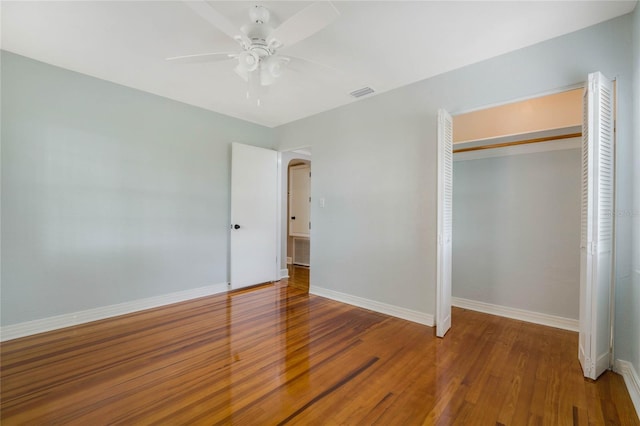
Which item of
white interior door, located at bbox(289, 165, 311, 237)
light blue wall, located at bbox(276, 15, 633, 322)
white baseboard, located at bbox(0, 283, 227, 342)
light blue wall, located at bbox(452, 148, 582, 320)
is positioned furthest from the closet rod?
white baseboard, located at bbox(0, 283, 227, 342)

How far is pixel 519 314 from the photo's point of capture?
3.01 meters

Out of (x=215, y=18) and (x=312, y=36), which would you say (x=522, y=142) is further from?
(x=215, y=18)

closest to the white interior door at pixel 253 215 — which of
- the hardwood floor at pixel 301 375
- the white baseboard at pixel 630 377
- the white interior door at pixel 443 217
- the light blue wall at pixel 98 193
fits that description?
the light blue wall at pixel 98 193

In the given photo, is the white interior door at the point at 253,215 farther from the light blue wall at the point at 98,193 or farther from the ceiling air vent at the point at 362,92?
the ceiling air vent at the point at 362,92

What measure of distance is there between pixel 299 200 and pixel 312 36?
4.35 m

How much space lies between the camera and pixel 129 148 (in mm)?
3207

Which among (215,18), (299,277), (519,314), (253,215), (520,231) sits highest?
(215,18)

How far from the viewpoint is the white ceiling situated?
6.32 ft

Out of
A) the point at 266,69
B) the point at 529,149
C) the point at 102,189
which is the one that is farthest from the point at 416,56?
the point at 102,189

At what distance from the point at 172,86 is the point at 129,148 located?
889 millimetres

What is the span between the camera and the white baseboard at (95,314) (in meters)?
2.54

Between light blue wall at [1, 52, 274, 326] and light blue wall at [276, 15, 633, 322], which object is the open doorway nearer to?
light blue wall at [276, 15, 633, 322]

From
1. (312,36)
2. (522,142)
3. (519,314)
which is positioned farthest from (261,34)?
(519,314)

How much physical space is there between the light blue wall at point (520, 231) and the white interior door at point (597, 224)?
85 centimetres
